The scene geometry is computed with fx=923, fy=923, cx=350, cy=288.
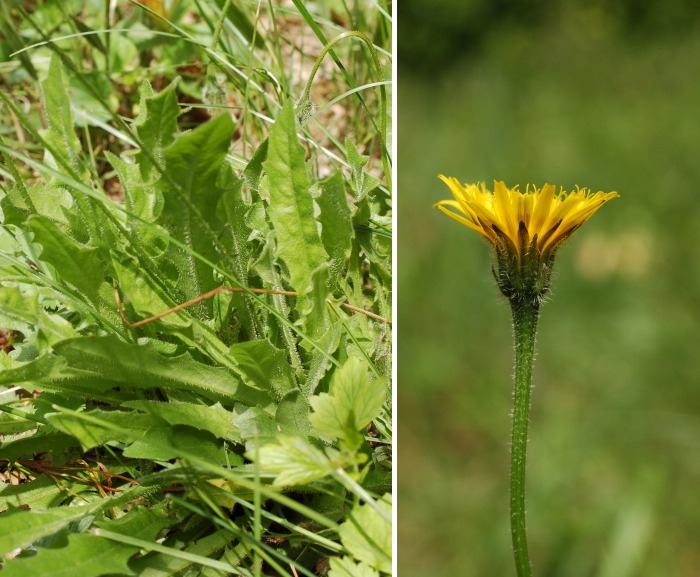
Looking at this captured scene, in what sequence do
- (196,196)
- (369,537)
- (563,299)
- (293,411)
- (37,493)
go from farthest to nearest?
(563,299), (37,493), (293,411), (196,196), (369,537)

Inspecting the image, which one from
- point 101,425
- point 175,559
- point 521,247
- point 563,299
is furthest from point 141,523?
point 563,299

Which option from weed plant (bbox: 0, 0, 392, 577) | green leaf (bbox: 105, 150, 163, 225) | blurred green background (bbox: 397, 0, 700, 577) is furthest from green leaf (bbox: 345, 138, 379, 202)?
blurred green background (bbox: 397, 0, 700, 577)

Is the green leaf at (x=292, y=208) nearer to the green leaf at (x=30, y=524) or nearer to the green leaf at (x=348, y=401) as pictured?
the green leaf at (x=348, y=401)

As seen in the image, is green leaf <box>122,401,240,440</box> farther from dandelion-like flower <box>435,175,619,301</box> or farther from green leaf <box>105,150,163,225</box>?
dandelion-like flower <box>435,175,619,301</box>

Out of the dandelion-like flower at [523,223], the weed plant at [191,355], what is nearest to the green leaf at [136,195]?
the weed plant at [191,355]

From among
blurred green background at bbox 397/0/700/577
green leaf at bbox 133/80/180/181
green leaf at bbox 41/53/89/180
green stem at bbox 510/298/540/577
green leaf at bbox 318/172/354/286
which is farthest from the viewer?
blurred green background at bbox 397/0/700/577

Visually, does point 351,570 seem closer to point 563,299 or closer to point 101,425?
point 101,425

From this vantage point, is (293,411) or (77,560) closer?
(77,560)
